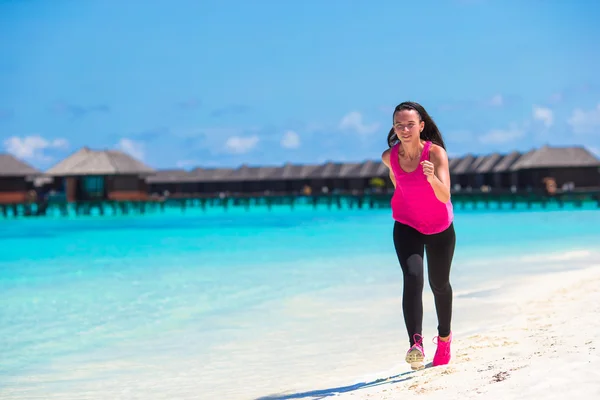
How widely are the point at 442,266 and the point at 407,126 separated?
28.2 inches

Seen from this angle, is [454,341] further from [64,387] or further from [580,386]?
[64,387]

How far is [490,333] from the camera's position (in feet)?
17.2

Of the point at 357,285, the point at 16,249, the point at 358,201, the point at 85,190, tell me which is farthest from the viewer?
the point at 358,201

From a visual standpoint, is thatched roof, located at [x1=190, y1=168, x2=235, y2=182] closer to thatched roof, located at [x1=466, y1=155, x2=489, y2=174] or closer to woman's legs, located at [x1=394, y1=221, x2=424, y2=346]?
thatched roof, located at [x1=466, y1=155, x2=489, y2=174]

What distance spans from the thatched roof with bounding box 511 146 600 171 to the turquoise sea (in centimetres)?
3031

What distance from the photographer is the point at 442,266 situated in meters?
3.66

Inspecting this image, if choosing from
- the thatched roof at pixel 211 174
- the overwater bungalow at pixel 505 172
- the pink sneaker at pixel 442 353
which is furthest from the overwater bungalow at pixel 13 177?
the pink sneaker at pixel 442 353

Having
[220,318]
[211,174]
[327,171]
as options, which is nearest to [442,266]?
[220,318]

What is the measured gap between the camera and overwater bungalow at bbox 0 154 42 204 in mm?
45344

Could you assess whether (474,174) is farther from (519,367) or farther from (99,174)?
(519,367)

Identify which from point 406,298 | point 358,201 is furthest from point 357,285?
point 358,201

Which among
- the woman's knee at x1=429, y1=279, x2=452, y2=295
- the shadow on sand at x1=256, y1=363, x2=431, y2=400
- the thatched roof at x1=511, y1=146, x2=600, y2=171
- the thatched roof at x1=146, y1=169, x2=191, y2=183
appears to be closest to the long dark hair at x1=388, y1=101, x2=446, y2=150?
the woman's knee at x1=429, y1=279, x2=452, y2=295

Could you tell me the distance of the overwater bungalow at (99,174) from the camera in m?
47.2

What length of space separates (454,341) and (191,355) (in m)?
2.20
